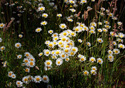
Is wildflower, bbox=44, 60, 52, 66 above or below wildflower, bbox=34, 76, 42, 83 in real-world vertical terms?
above

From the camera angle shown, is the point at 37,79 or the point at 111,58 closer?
the point at 37,79

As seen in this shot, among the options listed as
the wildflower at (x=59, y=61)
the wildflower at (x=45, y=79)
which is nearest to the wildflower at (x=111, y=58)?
the wildflower at (x=59, y=61)

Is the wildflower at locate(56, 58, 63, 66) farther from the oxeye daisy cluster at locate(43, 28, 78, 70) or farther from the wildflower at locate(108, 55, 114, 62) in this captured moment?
the wildflower at locate(108, 55, 114, 62)

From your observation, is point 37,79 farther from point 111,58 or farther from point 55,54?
point 111,58

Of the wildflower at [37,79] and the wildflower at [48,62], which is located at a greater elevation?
the wildflower at [48,62]

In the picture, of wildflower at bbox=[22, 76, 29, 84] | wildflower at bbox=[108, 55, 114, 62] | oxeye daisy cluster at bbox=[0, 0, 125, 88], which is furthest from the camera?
wildflower at bbox=[108, 55, 114, 62]

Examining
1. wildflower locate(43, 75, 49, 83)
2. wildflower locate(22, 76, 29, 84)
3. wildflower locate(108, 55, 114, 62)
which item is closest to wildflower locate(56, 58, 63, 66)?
wildflower locate(43, 75, 49, 83)

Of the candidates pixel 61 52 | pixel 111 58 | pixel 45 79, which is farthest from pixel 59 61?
pixel 111 58

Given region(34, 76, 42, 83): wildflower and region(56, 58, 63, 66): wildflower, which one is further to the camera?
region(56, 58, 63, 66): wildflower

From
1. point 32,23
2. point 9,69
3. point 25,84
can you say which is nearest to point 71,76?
point 25,84

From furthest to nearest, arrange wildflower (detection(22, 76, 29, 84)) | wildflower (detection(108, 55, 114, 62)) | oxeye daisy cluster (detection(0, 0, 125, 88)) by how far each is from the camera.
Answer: wildflower (detection(108, 55, 114, 62))
oxeye daisy cluster (detection(0, 0, 125, 88))
wildflower (detection(22, 76, 29, 84))

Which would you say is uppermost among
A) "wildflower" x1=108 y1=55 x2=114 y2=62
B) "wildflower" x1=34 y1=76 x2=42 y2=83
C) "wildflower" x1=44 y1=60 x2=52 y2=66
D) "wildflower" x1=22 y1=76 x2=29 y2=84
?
"wildflower" x1=44 y1=60 x2=52 y2=66

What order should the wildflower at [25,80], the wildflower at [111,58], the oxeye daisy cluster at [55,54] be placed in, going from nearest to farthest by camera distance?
the wildflower at [25,80] → the oxeye daisy cluster at [55,54] → the wildflower at [111,58]

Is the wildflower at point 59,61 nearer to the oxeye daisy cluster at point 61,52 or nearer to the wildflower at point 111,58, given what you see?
the oxeye daisy cluster at point 61,52
